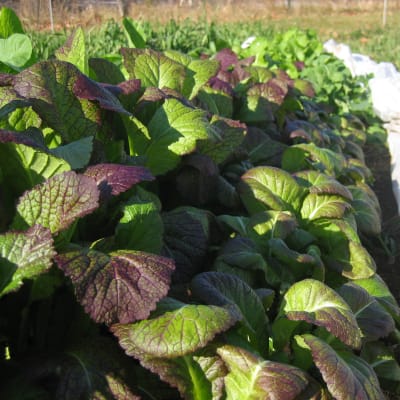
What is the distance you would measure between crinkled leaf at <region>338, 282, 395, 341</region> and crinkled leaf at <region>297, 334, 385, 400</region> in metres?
0.35

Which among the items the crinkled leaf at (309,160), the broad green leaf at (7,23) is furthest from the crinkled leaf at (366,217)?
the broad green leaf at (7,23)

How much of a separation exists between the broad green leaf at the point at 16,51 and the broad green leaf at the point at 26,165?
75cm

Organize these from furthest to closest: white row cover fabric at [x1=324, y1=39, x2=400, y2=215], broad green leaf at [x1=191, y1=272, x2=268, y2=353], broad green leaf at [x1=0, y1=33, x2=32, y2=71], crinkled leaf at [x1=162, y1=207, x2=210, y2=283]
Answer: white row cover fabric at [x1=324, y1=39, x2=400, y2=215]
broad green leaf at [x1=0, y1=33, x2=32, y2=71]
crinkled leaf at [x1=162, y1=207, x2=210, y2=283]
broad green leaf at [x1=191, y1=272, x2=268, y2=353]

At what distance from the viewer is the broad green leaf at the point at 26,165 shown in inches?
65.2

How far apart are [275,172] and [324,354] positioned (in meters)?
1.26

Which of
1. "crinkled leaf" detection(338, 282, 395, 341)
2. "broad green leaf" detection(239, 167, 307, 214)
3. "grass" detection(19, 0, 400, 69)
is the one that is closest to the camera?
"crinkled leaf" detection(338, 282, 395, 341)

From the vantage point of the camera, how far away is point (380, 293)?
251 cm

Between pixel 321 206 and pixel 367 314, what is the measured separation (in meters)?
0.68

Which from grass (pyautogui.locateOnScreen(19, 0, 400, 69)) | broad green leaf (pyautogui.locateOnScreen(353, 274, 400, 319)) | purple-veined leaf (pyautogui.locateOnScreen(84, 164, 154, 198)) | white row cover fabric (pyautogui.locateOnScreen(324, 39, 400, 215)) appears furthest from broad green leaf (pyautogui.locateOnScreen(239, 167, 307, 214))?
grass (pyautogui.locateOnScreen(19, 0, 400, 69))

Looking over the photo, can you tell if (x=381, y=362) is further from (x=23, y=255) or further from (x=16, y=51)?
(x=16, y=51)

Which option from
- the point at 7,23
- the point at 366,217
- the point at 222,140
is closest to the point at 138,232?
the point at 222,140

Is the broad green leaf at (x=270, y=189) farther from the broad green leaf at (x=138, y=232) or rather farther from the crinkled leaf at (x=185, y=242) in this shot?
the broad green leaf at (x=138, y=232)

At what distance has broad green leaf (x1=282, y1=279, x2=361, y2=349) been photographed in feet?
5.42

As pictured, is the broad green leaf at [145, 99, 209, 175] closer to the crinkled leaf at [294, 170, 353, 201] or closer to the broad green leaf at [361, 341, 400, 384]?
the crinkled leaf at [294, 170, 353, 201]
